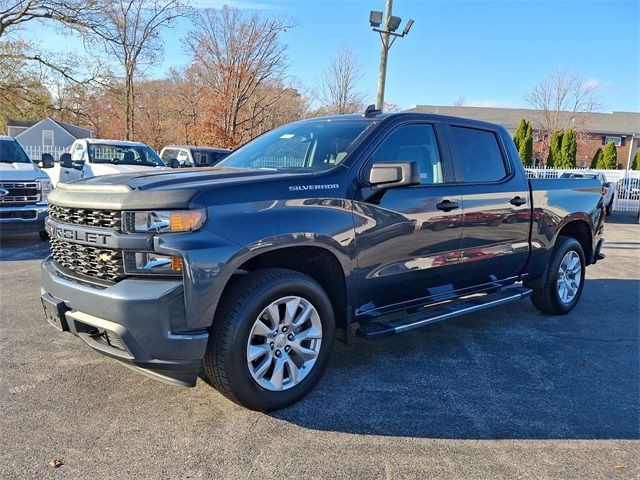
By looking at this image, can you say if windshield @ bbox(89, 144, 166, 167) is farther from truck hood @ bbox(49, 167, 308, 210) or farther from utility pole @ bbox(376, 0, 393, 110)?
truck hood @ bbox(49, 167, 308, 210)

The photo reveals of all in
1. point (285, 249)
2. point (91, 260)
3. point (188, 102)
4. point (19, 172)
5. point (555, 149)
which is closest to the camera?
point (91, 260)

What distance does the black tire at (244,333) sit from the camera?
302 cm

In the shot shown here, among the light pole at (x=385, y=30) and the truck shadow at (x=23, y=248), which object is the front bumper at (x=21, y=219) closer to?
the truck shadow at (x=23, y=248)

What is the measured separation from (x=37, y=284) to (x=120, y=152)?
6.45m

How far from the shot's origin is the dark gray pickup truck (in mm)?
2879

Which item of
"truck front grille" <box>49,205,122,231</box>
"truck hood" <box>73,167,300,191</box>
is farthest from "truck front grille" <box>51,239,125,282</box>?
"truck hood" <box>73,167,300,191</box>

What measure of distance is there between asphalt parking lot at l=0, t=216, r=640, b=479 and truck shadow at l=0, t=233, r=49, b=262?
11.8 ft

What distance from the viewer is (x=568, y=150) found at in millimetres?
34281

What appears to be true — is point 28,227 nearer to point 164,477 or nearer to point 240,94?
point 164,477

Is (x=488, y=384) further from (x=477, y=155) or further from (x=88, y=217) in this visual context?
(x=88, y=217)

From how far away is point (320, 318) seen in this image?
3.47 meters

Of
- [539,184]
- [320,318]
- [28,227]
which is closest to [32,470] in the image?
[320,318]

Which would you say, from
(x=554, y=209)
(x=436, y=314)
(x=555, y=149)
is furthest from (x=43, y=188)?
(x=555, y=149)

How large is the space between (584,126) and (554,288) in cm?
4932
